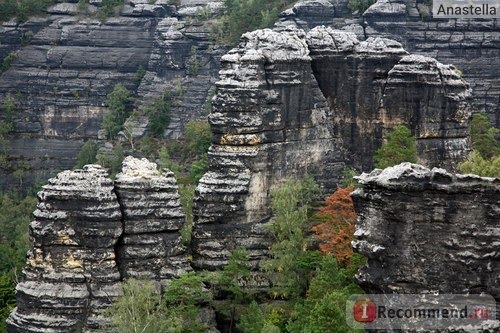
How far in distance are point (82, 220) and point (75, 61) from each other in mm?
65034

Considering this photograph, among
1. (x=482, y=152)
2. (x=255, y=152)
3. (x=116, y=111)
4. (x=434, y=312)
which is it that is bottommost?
(x=116, y=111)

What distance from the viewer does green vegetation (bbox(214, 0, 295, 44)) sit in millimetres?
105000

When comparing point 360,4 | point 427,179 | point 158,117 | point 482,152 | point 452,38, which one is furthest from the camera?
point 158,117

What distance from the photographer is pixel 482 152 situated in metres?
67.2

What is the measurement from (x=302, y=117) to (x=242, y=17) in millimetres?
50222

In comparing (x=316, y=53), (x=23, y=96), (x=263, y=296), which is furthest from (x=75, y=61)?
(x=263, y=296)

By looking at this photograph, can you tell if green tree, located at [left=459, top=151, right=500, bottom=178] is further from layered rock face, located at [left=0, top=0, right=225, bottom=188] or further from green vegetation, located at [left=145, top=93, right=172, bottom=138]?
layered rock face, located at [left=0, top=0, right=225, bottom=188]

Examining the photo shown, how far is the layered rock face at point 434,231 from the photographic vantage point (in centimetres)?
3334

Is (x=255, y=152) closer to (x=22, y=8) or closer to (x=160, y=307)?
(x=160, y=307)

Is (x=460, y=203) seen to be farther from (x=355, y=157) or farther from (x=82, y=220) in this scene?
(x=355, y=157)

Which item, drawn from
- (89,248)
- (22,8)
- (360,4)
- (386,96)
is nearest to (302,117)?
(386,96)

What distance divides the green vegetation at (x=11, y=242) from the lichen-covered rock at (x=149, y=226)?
6725 millimetres

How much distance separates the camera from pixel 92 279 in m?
48.8

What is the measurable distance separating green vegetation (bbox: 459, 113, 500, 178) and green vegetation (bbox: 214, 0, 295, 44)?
28.8m
